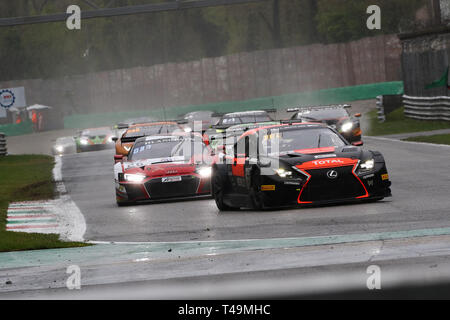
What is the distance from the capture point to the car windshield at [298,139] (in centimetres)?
1473

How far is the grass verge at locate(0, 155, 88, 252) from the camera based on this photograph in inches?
483

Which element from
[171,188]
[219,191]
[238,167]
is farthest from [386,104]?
[238,167]

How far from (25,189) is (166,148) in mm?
6396

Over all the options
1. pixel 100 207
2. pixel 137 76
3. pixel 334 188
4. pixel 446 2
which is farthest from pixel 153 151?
pixel 137 76

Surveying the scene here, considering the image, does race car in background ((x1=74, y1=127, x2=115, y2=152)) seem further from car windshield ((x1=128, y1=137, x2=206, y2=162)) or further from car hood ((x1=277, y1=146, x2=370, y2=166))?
→ car hood ((x1=277, y1=146, x2=370, y2=166))

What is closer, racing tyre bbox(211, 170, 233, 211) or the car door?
the car door

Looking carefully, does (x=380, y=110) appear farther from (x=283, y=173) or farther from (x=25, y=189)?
(x=283, y=173)

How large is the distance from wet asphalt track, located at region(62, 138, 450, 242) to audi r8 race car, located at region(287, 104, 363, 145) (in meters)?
8.76

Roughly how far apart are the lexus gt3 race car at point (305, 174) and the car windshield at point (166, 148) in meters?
3.43

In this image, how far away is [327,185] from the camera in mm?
13664

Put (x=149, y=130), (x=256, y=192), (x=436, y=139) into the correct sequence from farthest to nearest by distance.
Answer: (x=436, y=139), (x=149, y=130), (x=256, y=192)

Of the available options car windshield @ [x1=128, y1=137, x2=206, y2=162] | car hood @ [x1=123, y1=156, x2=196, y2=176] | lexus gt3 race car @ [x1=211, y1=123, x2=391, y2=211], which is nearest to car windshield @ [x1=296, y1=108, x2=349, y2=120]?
car windshield @ [x1=128, y1=137, x2=206, y2=162]

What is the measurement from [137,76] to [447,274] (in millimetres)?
68172

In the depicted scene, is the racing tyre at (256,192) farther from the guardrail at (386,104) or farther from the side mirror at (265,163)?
the guardrail at (386,104)
